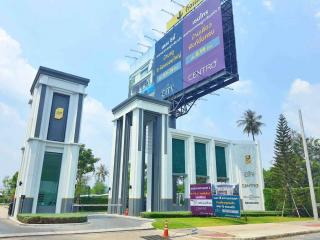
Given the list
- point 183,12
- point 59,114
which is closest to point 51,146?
point 59,114

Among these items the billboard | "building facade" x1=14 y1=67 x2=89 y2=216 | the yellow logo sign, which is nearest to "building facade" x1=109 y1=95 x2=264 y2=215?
"building facade" x1=14 y1=67 x2=89 y2=216

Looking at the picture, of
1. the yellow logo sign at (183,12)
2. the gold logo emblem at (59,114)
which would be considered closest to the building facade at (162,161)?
the gold logo emblem at (59,114)

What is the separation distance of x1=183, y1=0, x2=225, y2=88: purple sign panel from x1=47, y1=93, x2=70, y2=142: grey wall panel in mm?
22461

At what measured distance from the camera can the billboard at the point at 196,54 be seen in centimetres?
4219

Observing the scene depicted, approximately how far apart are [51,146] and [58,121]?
279 cm

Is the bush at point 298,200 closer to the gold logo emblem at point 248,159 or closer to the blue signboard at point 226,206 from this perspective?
the gold logo emblem at point 248,159

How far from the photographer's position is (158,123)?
1522 inches

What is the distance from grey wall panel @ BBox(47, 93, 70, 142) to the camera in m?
28.8

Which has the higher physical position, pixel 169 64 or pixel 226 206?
pixel 169 64

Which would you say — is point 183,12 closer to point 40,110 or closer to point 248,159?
point 248,159

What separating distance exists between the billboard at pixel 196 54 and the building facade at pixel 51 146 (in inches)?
806

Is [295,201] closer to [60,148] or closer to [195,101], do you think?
[195,101]

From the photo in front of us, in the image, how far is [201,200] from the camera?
28312 millimetres

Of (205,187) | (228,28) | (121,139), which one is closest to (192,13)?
(228,28)
